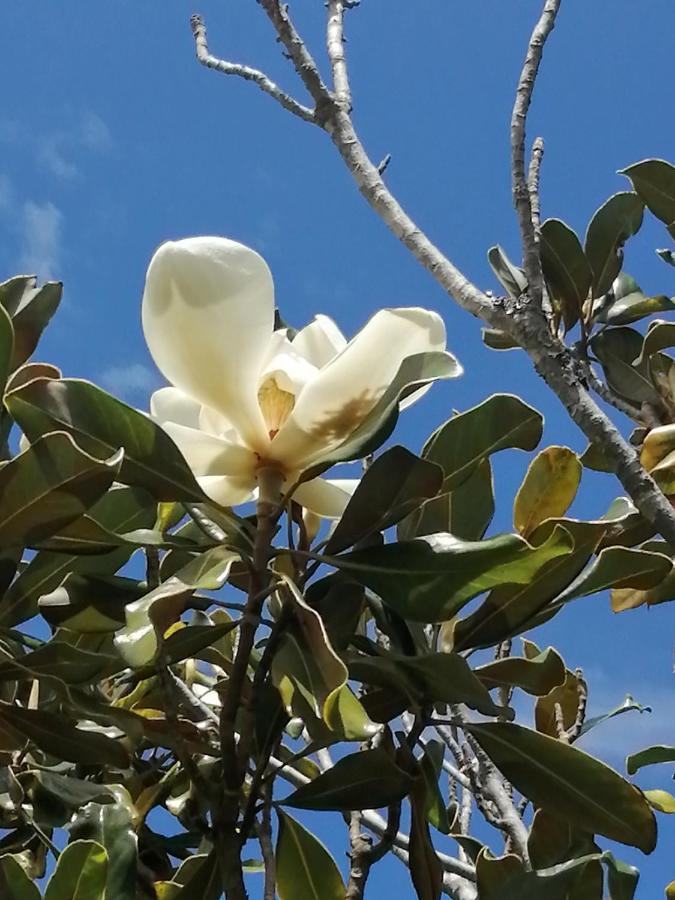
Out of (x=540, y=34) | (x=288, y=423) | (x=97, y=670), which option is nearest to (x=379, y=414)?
(x=288, y=423)

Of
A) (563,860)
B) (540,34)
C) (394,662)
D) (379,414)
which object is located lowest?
(563,860)

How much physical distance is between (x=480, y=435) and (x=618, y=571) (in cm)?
17

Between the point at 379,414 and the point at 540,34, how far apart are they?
725 millimetres

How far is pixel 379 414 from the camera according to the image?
0.90 metres

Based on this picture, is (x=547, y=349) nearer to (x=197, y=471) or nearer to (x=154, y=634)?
(x=197, y=471)

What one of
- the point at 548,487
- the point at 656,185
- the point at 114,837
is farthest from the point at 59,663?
the point at 656,185

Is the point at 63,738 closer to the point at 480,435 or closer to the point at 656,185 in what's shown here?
the point at 480,435

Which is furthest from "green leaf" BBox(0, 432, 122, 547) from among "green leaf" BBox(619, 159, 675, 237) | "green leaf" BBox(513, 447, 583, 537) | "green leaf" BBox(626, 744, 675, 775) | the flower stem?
"green leaf" BBox(619, 159, 675, 237)

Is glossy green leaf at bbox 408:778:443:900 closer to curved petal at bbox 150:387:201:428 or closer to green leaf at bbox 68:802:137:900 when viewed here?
green leaf at bbox 68:802:137:900

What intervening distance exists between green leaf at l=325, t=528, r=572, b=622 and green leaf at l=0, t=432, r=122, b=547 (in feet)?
0.81

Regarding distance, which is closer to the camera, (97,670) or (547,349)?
(97,670)

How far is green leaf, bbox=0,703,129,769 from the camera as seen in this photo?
1.04m

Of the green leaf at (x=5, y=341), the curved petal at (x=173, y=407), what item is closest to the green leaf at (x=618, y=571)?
the curved petal at (x=173, y=407)

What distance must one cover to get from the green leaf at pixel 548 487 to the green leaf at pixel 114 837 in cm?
50
